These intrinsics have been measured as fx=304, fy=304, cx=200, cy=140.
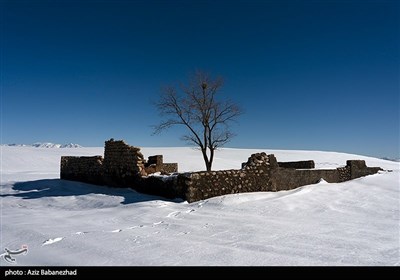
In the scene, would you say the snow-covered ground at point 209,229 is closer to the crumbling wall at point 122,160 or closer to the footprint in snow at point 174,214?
the footprint in snow at point 174,214

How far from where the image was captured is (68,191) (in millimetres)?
12867

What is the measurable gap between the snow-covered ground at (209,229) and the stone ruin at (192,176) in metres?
0.55

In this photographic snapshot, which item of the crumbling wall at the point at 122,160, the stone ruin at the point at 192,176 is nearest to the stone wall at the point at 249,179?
the stone ruin at the point at 192,176

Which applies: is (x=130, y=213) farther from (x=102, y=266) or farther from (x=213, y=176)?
(x=102, y=266)

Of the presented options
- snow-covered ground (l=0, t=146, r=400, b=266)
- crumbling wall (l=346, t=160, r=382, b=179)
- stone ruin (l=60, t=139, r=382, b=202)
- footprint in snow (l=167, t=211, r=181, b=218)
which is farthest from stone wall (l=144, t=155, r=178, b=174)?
crumbling wall (l=346, t=160, r=382, b=179)

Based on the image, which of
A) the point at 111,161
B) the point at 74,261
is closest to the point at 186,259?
the point at 74,261

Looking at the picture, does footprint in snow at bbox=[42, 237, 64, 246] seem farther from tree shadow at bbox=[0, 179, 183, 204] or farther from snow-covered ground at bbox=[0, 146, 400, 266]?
tree shadow at bbox=[0, 179, 183, 204]

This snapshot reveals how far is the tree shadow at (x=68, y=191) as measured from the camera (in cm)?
1044

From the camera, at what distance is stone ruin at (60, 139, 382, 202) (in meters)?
9.76

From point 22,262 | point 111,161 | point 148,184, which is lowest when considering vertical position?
point 22,262

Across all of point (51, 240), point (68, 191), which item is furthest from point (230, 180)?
point (68, 191)

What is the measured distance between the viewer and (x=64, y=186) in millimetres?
13891

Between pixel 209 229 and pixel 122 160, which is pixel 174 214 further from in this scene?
pixel 122 160

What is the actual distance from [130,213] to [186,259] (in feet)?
13.6
